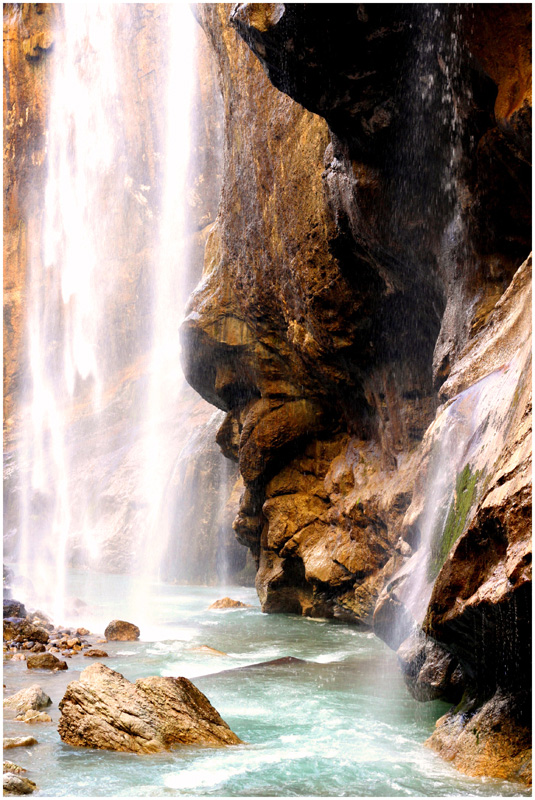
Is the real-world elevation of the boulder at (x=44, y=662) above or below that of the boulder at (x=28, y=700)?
below

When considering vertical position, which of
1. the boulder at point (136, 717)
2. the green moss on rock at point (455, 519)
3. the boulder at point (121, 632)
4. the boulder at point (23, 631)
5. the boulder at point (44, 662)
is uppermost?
the green moss on rock at point (455, 519)

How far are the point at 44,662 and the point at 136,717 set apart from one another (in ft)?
14.0

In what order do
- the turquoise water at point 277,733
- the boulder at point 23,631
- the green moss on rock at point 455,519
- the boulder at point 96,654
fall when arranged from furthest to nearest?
the boulder at point 23,631 → the boulder at point 96,654 → the green moss on rock at point 455,519 → the turquoise water at point 277,733

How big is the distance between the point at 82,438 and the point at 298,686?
39227 millimetres

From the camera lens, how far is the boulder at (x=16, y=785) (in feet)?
A: 14.0

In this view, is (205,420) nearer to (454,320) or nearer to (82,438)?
(82,438)

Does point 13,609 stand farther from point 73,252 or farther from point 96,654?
point 73,252

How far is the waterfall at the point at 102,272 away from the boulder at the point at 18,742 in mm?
33139

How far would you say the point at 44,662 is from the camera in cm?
909

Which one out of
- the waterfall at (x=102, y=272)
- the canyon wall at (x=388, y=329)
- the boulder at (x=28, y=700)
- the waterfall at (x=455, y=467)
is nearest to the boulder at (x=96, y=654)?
the boulder at (x=28, y=700)

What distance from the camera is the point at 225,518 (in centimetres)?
2689

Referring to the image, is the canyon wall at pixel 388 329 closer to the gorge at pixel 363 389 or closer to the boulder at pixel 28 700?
the gorge at pixel 363 389

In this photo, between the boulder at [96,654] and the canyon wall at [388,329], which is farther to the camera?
the boulder at [96,654]

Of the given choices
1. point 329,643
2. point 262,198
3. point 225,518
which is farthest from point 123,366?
point 329,643
